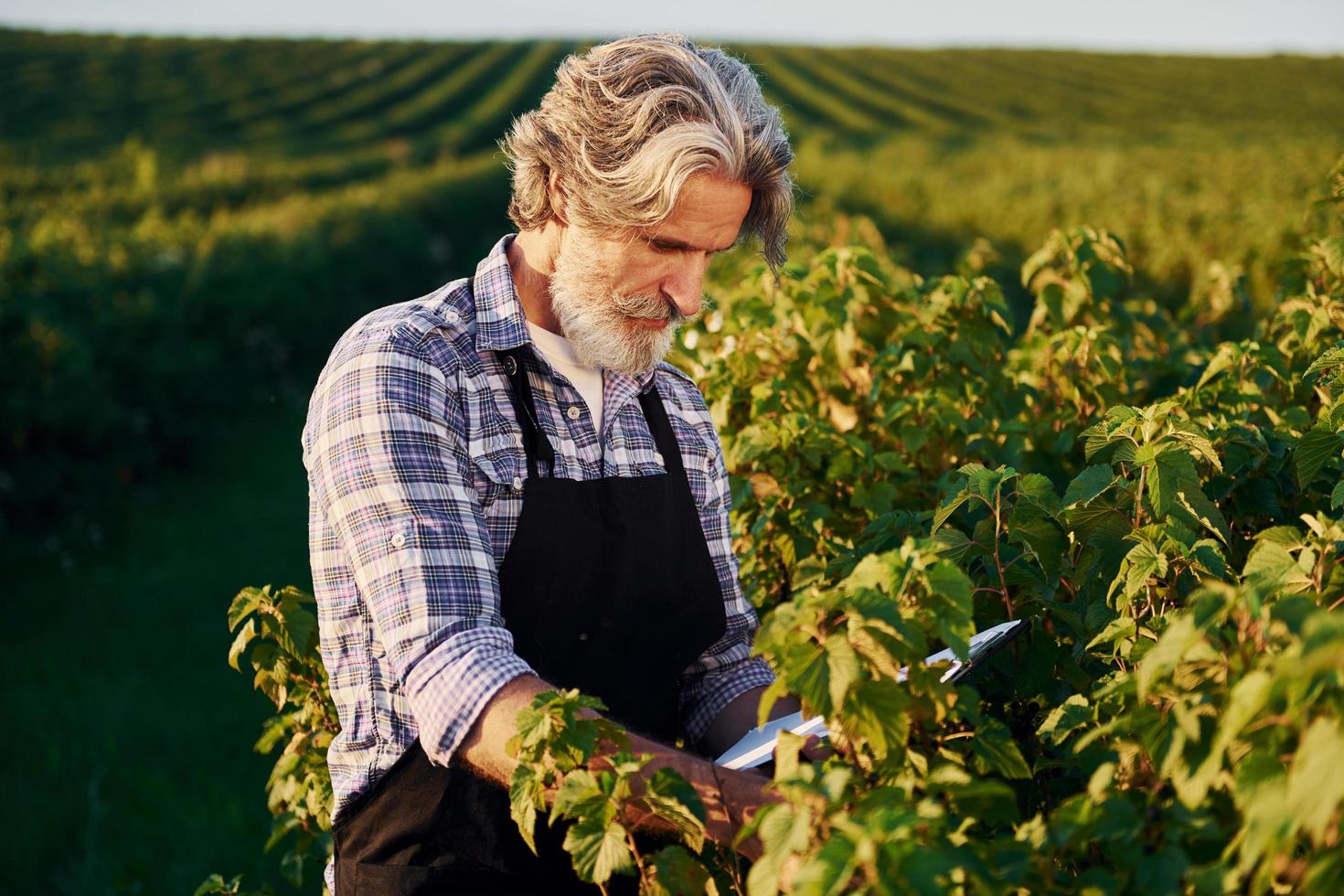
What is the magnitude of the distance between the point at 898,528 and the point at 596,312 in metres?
0.66

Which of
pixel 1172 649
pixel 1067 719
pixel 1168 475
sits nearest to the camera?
pixel 1172 649

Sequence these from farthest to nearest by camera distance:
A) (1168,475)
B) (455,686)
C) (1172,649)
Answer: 1. (1168,475)
2. (455,686)
3. (1172,649)

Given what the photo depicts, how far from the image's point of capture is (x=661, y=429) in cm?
216

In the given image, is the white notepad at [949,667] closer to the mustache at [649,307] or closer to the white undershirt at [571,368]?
the white undershirt at [571,368]

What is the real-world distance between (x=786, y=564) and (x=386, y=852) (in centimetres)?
116

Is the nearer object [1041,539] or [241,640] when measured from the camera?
[1041,539]

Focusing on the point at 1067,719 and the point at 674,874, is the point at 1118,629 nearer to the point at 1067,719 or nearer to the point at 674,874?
the point at 1067,719

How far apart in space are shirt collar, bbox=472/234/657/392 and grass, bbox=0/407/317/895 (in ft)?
8.91

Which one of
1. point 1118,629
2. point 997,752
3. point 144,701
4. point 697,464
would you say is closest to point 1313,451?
point 1118,629

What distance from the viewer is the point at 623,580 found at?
1.89 m

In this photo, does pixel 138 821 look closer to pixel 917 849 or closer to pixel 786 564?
pixel 786 564

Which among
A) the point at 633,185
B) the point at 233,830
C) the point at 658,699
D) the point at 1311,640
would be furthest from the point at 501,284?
the point at 233,830

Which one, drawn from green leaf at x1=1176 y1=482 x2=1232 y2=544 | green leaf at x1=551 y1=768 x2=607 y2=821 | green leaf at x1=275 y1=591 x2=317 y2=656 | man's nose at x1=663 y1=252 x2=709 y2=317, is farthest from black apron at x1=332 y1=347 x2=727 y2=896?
green leaf at x1=1176 y1=482 x2=1232 y2=544

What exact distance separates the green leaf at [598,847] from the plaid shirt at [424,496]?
0.99 ft
